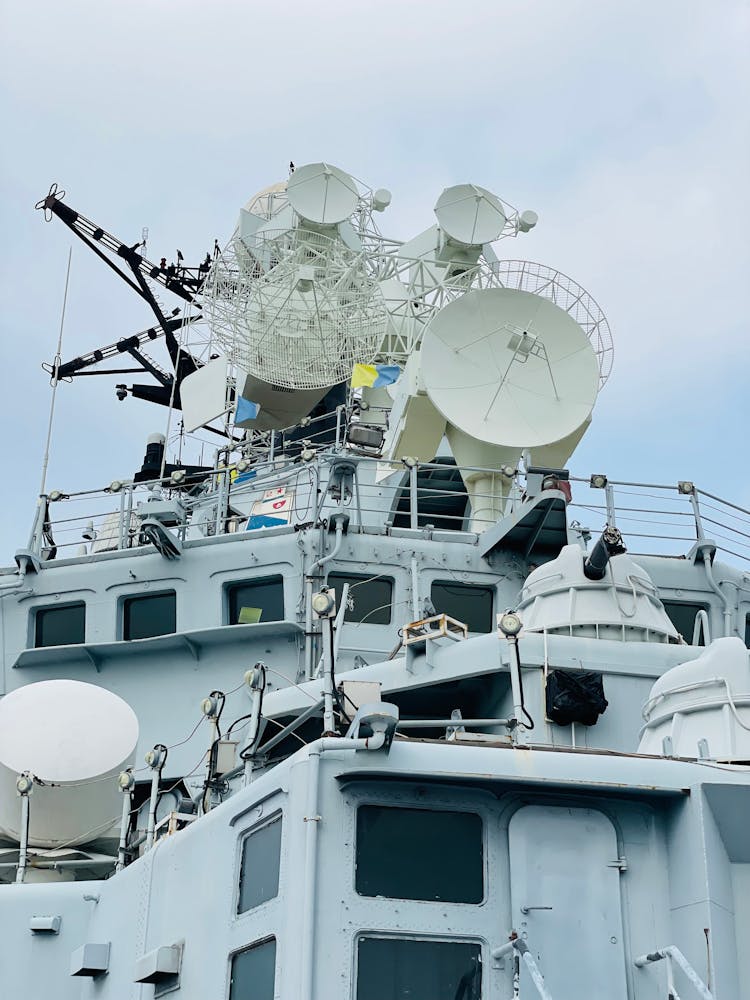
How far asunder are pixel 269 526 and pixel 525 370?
421cm

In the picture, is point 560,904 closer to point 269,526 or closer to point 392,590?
point 392,590

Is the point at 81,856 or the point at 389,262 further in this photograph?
the point at 389,262

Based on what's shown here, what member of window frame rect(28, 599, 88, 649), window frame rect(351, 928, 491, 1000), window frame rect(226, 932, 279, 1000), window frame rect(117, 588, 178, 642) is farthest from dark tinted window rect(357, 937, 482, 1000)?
window frame rect(28, 599, 88, 649)

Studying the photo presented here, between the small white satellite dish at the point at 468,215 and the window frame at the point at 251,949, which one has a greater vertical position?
the small white satellite dish at the point at 468,215

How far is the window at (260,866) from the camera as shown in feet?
26.5

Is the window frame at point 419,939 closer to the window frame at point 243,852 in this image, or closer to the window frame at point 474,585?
the window frame at point 243,852

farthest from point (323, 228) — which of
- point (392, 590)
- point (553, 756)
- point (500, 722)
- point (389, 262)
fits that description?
point (553, 756)

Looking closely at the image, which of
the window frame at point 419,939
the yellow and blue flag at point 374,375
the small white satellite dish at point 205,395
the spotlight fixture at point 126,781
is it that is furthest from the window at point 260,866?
the small white satellite dish at point 205,395

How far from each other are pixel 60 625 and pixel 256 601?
9.32 ft

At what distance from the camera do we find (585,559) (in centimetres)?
1283

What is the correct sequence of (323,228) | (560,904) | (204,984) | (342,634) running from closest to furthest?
(560,904) < (204,984) < (342,634) < (323,228)

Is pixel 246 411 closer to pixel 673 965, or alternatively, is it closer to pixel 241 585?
pixel 241 585

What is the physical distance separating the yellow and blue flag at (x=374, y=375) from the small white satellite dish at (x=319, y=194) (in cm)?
247

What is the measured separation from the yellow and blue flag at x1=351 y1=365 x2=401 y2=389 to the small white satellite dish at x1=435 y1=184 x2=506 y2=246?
8.04 feet
